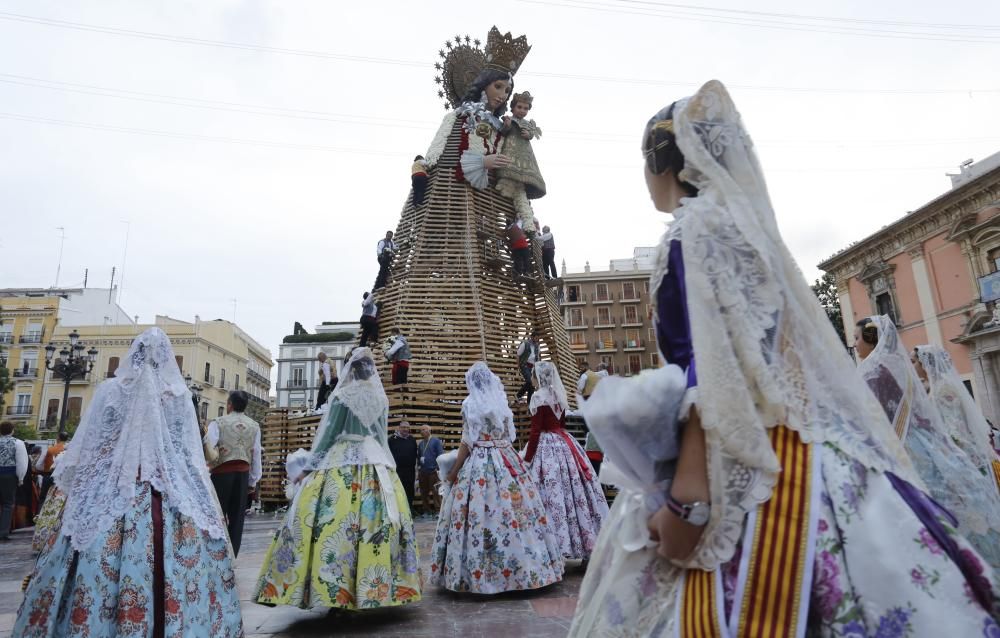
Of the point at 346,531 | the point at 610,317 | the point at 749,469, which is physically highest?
the point at 610,317

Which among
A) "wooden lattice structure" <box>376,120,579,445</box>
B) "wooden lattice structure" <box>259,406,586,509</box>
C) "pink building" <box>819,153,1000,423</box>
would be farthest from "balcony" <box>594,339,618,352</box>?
"wooden lattice structure" <box>259,406,586,509</box>

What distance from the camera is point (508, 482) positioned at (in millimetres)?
4805

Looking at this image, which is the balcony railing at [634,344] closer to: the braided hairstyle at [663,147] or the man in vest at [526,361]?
A: the man in vest at [526,361]

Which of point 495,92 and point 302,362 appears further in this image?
point 302,362

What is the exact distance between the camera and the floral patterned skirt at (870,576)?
3.44ft

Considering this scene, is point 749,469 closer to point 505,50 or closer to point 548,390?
point 548,390

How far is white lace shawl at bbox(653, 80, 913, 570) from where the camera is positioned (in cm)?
120

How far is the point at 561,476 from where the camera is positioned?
222 inches

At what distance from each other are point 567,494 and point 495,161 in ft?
25.3

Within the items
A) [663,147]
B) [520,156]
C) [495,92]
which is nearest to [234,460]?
[663,147]

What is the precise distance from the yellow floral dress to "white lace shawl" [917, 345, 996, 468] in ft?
12.4

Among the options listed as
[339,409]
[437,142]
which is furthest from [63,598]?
[437,142]

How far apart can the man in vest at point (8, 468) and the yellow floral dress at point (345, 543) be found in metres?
7.26

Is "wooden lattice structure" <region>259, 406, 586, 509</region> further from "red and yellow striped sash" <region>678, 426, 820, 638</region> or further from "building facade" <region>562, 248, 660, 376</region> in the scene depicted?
"building facade" <region>562, 248, 660, 376</region>
